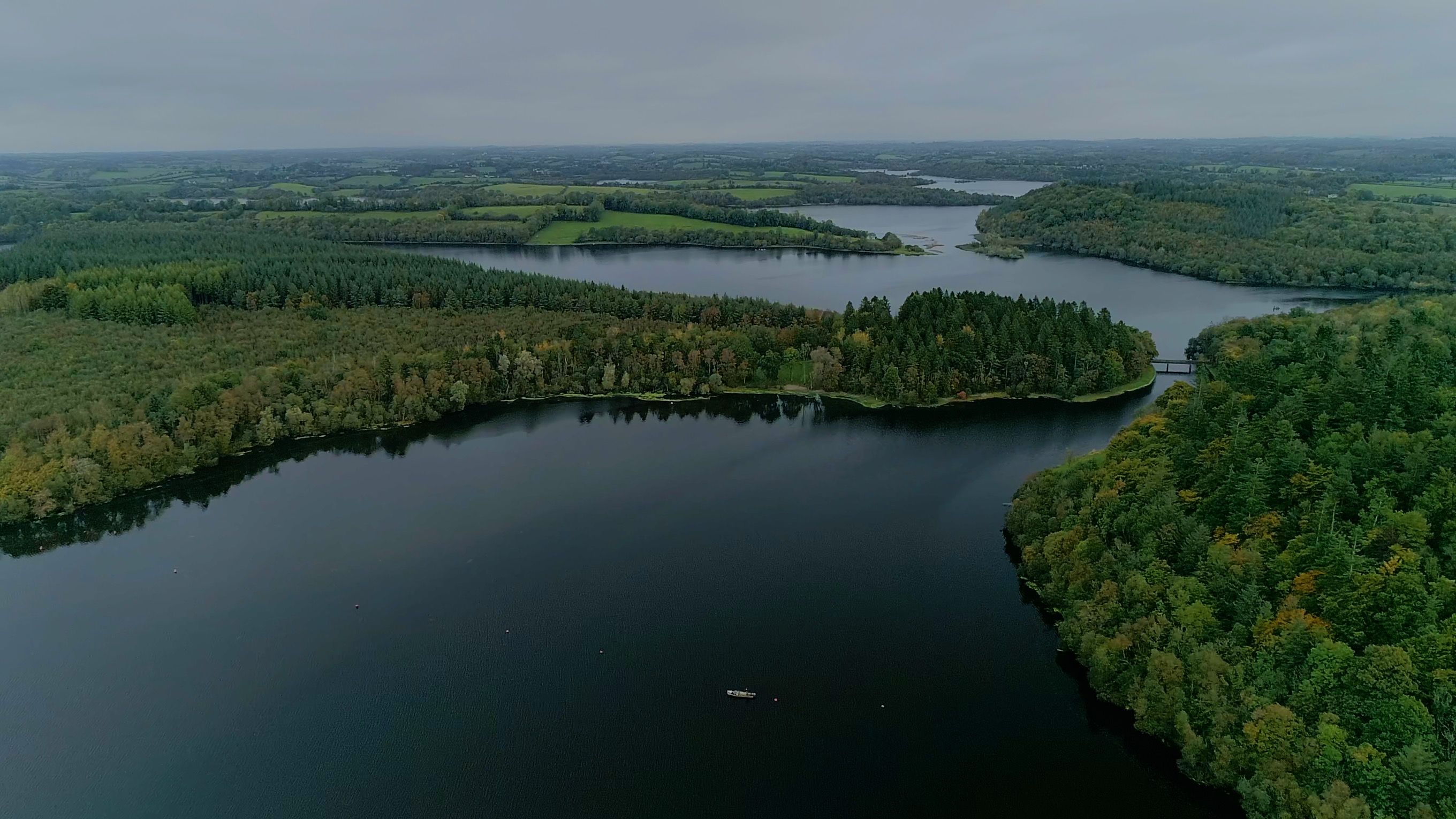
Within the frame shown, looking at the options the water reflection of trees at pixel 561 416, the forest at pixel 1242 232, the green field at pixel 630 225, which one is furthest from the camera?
the green field at pixel 630 225

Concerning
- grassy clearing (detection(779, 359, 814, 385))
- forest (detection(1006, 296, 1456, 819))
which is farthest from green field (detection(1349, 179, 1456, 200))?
forest (detection(1006, 296, 1456, 819))

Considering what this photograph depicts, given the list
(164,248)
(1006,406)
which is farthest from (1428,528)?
(164,248)

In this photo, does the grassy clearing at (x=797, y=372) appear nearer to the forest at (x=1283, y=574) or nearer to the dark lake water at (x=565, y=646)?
the dark lake water at (x=565, y=646)

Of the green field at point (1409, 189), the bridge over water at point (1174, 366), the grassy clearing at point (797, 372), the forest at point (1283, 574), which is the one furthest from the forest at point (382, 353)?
the green field at point (1409, 189)

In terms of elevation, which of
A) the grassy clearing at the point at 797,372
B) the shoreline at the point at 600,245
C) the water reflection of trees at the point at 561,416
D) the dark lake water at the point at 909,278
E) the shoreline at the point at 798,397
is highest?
the shoreline at the point at 600,245

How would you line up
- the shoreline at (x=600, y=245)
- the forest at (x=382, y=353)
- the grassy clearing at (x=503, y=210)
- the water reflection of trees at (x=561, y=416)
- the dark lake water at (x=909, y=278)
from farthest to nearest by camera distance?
the grassy clearing at (x=503, y=210) < the shoreline at (x=600, y=245) < the dark lake water at (x=909, y=278) < the forest at (x=382, y=353) < the water reflection of trees at (x=561, y=416)

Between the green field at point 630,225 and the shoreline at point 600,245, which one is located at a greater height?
the green field at point 630,225

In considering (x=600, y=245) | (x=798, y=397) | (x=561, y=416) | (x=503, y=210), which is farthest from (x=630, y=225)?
(x=561, y=416)

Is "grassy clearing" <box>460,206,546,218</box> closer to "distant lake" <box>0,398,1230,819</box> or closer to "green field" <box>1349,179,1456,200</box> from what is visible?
"distant lake" <box>0,398,1230,819</box>
